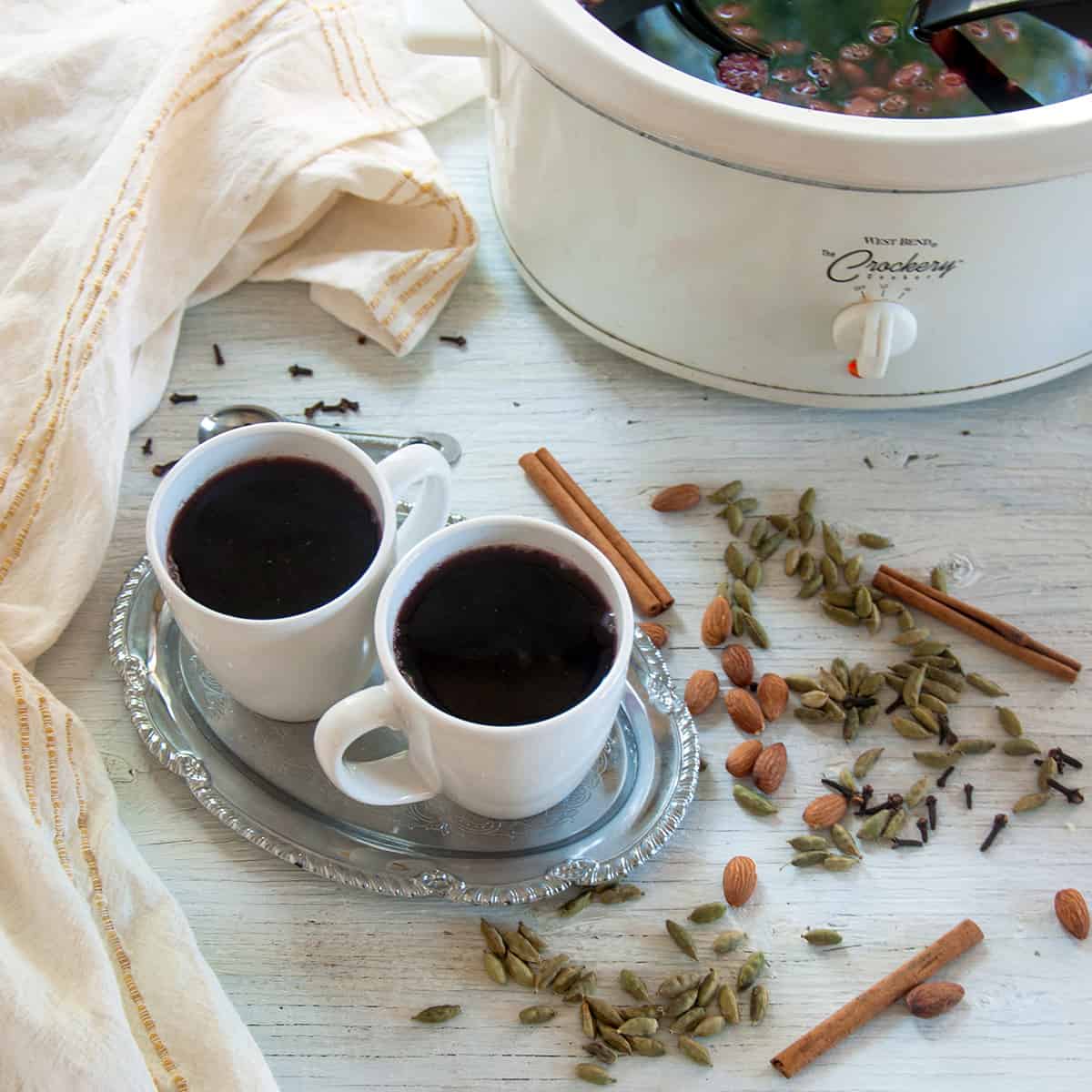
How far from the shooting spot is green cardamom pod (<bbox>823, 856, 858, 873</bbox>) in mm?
675

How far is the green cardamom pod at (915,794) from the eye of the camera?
0.70 meters

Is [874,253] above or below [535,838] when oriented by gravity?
above

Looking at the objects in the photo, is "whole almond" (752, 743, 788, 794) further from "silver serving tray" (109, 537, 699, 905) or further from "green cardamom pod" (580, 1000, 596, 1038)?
"green cardamom pod" (580, 1000, 596, 1038)

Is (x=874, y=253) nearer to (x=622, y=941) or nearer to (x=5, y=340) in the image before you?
(x=622, y=941)

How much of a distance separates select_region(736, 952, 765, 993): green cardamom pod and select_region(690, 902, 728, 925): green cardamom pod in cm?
3

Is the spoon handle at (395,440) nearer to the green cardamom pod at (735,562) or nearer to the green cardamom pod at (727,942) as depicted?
the green cardamom pod at (735,562)

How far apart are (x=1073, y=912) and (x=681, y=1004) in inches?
8.3

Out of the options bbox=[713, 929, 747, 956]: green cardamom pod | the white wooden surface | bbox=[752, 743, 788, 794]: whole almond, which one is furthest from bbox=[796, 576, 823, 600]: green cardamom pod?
bbox=[713, 929, 747, 956]: green cardamom pod

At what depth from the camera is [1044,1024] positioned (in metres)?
0.64

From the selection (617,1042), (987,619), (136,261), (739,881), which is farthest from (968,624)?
(136,261)

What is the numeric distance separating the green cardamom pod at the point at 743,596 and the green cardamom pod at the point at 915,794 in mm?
138

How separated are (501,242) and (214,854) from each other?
47 centimetres

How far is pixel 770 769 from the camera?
2.29 feet

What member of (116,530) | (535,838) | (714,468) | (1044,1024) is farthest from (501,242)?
(1044,1024)
